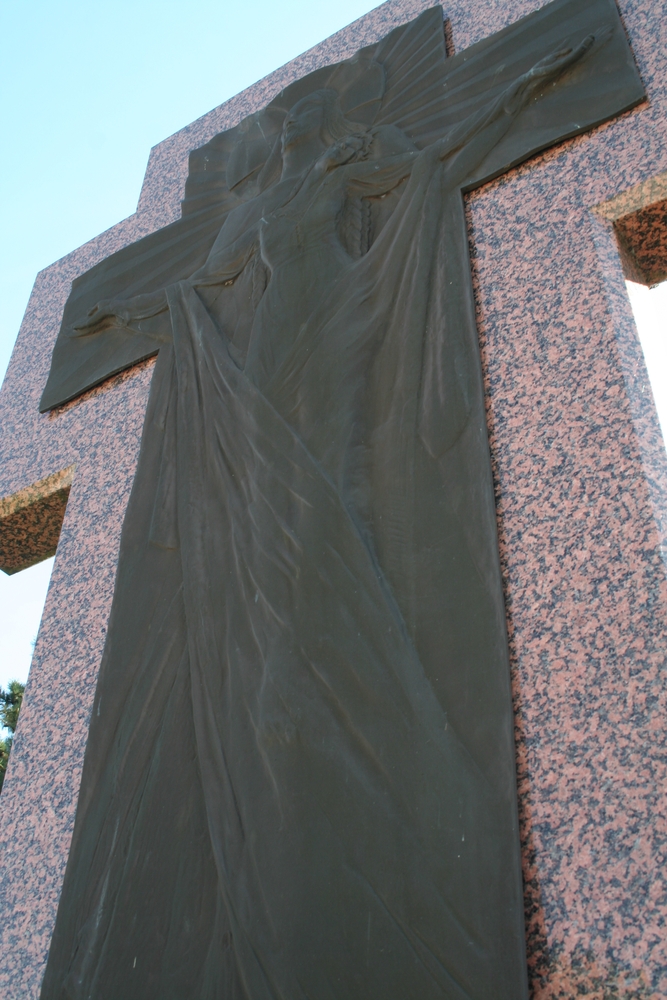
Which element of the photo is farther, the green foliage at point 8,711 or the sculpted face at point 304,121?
the green foliage at point 8,711

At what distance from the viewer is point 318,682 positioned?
6.53 feet

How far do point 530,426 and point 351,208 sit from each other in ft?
4.11

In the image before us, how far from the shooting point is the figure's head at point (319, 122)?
11.0 ft

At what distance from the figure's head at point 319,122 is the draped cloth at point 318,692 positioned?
0.70 metres

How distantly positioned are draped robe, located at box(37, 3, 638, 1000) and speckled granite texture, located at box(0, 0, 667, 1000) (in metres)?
0.09

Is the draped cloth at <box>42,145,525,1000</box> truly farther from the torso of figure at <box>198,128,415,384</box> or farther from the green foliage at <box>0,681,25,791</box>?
the green foliage at <box>0,681,25,791</box>

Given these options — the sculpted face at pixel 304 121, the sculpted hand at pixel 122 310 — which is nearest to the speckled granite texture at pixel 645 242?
the sculpted face at pixel 304 121

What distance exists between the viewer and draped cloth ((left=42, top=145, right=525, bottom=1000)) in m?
1.67

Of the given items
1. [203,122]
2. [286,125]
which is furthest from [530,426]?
[203,122]

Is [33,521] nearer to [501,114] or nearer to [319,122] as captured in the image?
[319,122]

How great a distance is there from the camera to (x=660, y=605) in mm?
1729

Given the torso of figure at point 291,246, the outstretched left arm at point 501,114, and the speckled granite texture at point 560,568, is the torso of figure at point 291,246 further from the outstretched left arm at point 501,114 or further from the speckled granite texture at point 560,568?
the speckled granite texture at point 560,568

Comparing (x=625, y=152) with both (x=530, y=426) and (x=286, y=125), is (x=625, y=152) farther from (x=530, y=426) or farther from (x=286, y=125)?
(x=286, y=125)

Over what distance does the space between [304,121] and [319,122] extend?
62 mm
